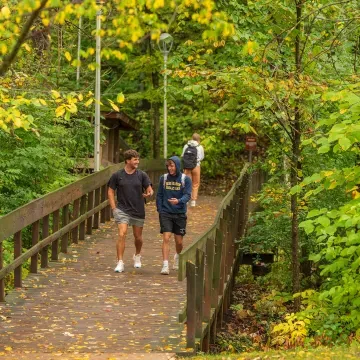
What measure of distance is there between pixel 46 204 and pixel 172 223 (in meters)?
1.99

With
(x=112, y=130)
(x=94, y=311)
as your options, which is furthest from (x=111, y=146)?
(x=94, y=311)

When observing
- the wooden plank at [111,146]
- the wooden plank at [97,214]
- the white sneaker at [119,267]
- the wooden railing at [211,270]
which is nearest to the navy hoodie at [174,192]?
the wooden railing at [211,270]

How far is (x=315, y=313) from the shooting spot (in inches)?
531

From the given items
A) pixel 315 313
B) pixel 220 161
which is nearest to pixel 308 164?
pixel 315 313

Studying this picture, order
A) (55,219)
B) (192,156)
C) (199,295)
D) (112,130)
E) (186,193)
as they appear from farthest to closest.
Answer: (112,130)
(192,156)
(55,219)
(186,193)
(199,295)

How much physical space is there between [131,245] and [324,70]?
539 centimetres

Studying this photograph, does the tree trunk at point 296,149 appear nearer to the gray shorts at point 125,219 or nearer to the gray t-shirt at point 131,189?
the gray t-shirt at point 131,189

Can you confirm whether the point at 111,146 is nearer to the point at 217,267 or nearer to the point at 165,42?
the point at 165,42

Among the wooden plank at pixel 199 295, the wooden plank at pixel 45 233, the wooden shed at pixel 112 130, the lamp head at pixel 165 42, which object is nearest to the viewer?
the wooden plank at pixel 199 295

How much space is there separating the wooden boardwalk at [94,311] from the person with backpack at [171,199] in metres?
0.61

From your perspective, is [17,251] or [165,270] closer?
[17,251]

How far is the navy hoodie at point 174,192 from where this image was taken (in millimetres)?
15961

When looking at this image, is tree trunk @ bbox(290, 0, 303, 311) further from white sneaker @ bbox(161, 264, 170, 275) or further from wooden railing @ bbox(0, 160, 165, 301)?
wooden railing @ bbox(0, 160, 165, 301)

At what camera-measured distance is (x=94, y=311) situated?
43.7 ft
